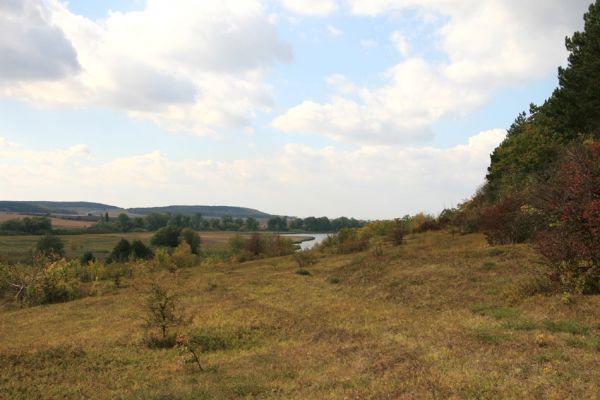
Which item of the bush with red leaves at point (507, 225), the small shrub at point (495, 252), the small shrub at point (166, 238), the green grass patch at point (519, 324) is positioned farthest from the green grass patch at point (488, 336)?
the small shrub at point (166, 238)

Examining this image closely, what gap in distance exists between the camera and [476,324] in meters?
12.2

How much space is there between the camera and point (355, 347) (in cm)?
1132

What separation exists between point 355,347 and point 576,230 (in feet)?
24.9

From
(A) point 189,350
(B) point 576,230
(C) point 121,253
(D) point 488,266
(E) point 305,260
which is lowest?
(C) point 121,253

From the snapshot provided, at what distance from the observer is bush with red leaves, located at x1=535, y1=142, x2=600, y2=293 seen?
504 inches

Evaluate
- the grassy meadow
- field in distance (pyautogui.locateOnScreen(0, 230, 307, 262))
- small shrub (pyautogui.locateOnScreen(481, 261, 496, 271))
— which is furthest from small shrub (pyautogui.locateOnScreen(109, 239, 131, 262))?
small shrub (pyautogui.locateOnScreen(481, 261, 496, 271))

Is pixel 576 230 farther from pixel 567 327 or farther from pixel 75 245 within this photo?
pixel 75 245

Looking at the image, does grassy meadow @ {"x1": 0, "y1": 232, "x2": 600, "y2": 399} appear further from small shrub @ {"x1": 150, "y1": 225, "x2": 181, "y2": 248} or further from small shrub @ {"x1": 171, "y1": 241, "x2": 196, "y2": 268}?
small shrub @ {"x1": 150, "y1": 225, "x2": 181, "y2": 248}

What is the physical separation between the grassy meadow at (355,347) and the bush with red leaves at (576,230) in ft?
3.10

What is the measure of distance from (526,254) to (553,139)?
20283 millimetres

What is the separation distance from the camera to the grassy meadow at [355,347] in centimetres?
801

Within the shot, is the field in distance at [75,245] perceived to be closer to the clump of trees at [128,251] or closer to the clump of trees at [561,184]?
the clump of trees at [128,251]

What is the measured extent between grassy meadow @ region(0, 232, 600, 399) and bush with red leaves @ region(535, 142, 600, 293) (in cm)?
94

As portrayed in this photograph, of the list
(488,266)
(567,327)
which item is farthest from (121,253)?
(567,327)
